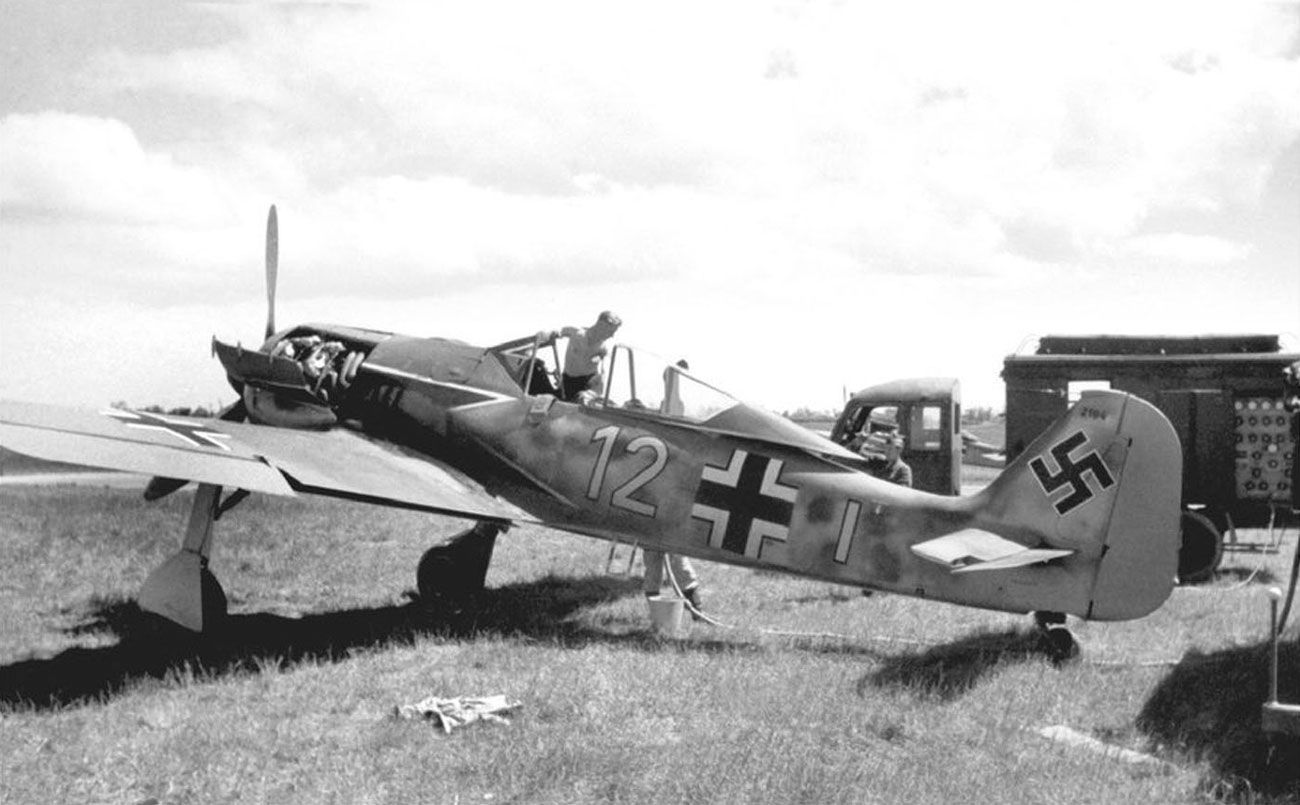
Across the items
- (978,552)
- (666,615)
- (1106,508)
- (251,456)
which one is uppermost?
(1106,508)

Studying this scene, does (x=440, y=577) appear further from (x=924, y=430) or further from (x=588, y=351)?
(x=924, y=430)

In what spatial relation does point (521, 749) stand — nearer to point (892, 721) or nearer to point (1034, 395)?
point (892, 721)

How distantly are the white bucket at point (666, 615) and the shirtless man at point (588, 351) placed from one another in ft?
5.81

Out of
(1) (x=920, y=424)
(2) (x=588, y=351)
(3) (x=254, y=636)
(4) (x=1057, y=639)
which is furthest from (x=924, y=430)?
(3) (x=254, y=636)

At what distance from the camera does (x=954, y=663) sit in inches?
271

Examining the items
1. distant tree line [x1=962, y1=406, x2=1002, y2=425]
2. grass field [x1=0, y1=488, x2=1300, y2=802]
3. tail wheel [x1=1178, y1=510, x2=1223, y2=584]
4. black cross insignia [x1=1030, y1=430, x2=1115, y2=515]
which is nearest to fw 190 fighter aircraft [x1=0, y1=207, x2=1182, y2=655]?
black cross insignia [x1=1030, y1=430, x2=1115, y2=515]

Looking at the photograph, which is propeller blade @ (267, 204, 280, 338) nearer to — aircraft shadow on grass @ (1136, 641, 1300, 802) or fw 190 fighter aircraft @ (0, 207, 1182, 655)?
fw 190 fighter aircraft @ (0, 207, 1182, 655)

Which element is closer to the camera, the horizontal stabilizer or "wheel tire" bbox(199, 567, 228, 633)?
the horizontal stabilizer

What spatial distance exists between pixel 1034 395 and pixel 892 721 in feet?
29.9

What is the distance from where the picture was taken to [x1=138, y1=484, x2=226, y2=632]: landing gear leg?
7223mm

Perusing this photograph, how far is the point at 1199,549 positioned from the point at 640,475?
750cm

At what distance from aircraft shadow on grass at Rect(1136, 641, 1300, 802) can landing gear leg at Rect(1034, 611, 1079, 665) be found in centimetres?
59

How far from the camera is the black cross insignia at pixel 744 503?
7.39m

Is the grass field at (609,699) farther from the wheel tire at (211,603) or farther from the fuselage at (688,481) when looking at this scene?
the fuselage at (688,481)
